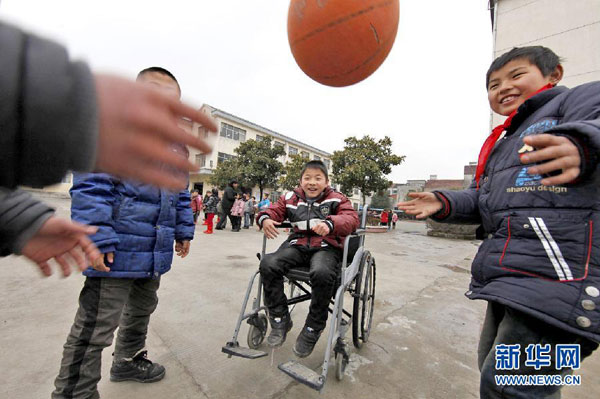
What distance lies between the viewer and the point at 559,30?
9273 mm

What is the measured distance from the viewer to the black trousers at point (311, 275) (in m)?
1.92

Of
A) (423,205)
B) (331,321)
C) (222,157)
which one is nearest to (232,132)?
(222,157)

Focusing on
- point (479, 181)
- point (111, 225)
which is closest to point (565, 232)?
point (479, 181)

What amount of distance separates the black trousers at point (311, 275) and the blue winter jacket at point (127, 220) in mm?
733

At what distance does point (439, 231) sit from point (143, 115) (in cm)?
1550

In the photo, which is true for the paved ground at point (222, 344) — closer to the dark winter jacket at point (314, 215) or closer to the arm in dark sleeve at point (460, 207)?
the dark winter jacket at point (314, 215)

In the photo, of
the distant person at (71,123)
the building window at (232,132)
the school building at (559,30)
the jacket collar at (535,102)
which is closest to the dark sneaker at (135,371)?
the distant person at (71,123)

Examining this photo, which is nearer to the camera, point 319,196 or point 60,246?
point 60,246

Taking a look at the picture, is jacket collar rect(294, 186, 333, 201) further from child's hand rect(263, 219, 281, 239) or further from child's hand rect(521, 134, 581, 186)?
child's hand rect(521, 134, 581, 186)

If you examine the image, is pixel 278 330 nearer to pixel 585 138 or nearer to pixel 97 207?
pixel 97 207

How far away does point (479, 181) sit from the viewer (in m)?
1.56

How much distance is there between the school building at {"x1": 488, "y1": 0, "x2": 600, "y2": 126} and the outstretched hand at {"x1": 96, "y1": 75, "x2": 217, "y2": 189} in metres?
11.6

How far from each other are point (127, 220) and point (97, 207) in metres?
0.16

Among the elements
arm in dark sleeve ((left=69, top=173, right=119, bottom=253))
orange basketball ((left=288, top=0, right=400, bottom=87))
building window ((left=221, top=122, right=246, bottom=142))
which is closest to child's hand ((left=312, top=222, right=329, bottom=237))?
orange basketball ((left=288, top=0, right=400, bottom=87))
